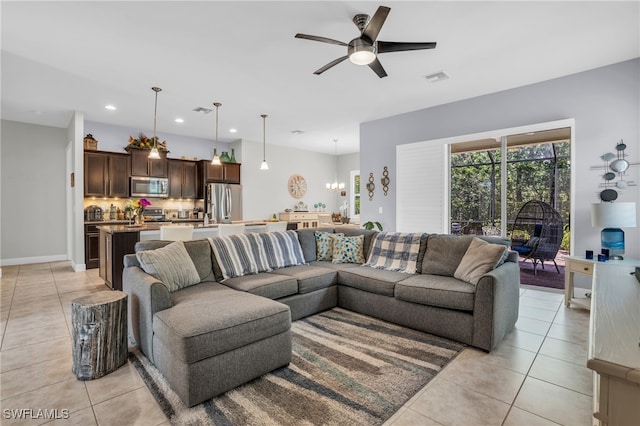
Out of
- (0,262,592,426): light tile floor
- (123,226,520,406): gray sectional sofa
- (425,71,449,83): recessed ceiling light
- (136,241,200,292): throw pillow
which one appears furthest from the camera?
(425,71,449,83): recessed ceiling light

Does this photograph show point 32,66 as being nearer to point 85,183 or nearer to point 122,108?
point 122,108

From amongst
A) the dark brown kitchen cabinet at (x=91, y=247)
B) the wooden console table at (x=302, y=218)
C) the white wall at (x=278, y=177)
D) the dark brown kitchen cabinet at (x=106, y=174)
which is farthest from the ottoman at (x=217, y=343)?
the wooden console table at (x=302, y=218)

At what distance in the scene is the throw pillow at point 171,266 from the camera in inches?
103

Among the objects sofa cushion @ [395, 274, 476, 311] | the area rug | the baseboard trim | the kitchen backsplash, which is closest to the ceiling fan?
sofa cushion @ [395, 274, 476, 311]

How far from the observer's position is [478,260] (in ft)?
9.55

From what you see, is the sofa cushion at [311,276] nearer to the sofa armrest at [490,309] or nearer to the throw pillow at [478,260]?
the throw pillow at [478,260]

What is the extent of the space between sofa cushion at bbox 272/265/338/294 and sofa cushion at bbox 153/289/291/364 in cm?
91

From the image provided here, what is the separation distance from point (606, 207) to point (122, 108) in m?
7.01

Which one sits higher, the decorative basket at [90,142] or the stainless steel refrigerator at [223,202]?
the decorative basket at [90,142]

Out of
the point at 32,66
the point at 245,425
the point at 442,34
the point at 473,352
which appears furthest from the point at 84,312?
the point at 442,34

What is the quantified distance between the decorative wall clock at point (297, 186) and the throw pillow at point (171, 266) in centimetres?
608

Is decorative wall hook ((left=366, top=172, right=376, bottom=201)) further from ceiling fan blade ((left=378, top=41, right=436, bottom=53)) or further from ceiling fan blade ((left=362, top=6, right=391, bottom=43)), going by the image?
ceiling fan blade ((left=362, top=6, right=391, bottom=43))

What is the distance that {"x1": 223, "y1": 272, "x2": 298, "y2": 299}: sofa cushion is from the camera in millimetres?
2922

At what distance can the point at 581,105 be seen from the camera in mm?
3963
